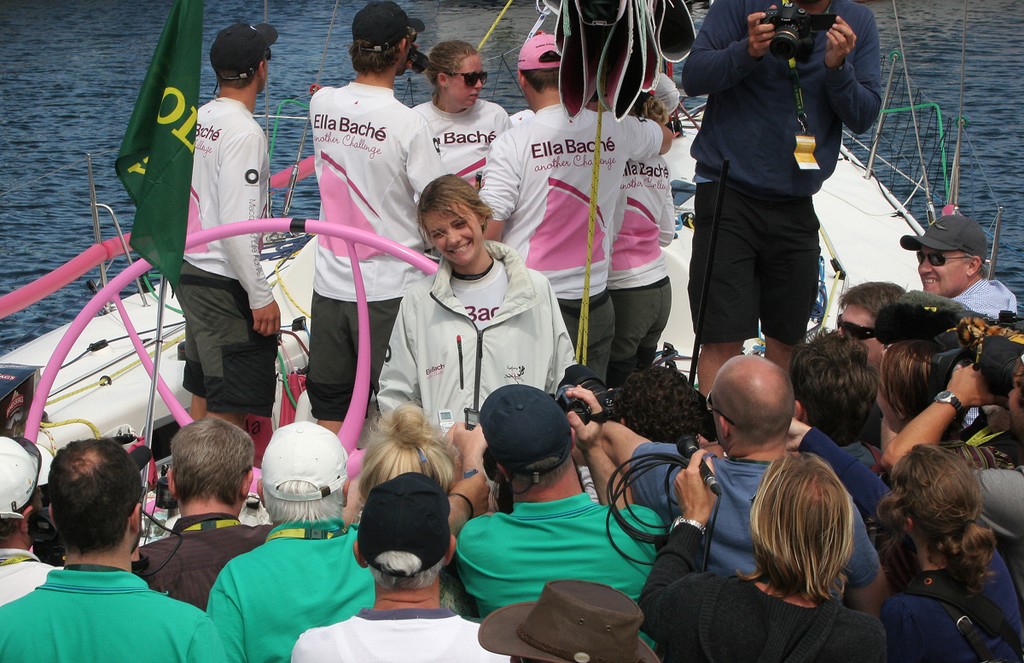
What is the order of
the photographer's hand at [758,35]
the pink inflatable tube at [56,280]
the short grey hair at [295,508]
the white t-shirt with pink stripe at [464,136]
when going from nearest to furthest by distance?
the short grey hair at [295,508]
the photographer's hand at [758,35]
the white t-shirt with pink stripe at [464,136]
the pink inflatable tube at [56,280]

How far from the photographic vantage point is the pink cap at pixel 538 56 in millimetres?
4367

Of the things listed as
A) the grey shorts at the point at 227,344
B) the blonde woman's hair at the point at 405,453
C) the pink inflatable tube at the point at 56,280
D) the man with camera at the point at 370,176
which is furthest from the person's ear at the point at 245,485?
the pink inflatable tube at the point at 56,280

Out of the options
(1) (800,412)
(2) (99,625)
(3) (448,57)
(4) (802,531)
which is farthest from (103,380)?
(4) (802,531)

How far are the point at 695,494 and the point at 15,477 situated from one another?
1.67 metres

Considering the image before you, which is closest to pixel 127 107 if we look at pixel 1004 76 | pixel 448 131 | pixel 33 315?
pixel 33 315

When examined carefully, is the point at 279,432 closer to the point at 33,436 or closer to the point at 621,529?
the point at 621,529

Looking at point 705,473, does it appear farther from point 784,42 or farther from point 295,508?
point 784,42

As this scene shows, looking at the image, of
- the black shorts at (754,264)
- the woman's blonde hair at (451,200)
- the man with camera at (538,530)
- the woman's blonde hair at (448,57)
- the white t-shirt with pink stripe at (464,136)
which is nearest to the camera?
the man with camera at (538,530)

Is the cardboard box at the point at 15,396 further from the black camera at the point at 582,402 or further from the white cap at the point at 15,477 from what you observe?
the black camera at the point at 582,402

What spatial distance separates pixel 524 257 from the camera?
4.48 meters

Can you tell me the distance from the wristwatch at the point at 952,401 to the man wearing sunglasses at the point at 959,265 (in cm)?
129

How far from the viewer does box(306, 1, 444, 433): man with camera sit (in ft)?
14.4

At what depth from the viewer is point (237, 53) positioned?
4562 mm

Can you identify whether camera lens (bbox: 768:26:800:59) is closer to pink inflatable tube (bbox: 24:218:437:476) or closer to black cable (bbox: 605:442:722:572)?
pink inflatable tube (bbox: 24:218:437:476)
